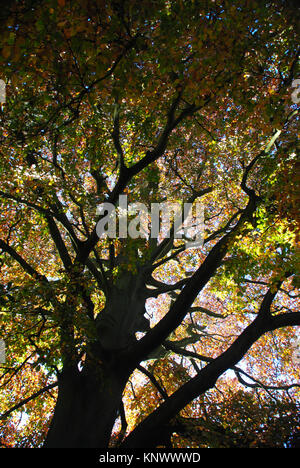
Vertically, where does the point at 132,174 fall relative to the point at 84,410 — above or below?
above

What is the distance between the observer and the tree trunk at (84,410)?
15.6 ft

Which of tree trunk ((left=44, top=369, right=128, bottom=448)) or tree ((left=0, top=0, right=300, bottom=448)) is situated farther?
tree trunk ((left=44, top=369, right=128, bottom=448))

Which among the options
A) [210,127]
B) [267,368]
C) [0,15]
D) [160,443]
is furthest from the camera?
[267,368]

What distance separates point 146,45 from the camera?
4.58 metres

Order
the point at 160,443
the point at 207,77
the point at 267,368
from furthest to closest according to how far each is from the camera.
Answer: the point at 267,368 → the point at 207,77 → the point at 160,443

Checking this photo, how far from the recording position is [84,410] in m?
5.09

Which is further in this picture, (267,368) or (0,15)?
(267,368)

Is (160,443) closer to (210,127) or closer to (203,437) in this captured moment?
(203,437)

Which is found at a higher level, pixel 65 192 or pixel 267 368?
pixel 65 192

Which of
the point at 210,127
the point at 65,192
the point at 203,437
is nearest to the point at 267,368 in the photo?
the point at 203,437

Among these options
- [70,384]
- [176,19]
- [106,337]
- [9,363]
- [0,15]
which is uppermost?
[176,19]

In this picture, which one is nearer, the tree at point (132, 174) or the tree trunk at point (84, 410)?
the tree at point (132, 174)

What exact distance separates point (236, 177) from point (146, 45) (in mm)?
5703

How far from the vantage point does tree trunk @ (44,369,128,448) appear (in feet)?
15.6
